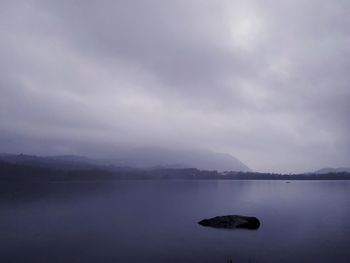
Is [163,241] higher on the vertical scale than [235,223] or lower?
lower

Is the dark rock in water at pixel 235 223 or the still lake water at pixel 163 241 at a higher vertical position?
the dark rock in water at pixel 235 223

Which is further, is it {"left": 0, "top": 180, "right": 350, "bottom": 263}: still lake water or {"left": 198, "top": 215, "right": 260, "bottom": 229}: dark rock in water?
{"left": 198, "top": 215, "right": 260, "bottom": 229}: dark rock in water

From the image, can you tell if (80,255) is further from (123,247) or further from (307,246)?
(307,246)

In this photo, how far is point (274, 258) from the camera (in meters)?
31.5

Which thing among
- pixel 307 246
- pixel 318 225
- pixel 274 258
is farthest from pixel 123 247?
pixel 318 225

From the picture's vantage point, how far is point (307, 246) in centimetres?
3697

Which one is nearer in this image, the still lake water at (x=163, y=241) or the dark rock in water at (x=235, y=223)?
the still lake water at (x=163, y=241)

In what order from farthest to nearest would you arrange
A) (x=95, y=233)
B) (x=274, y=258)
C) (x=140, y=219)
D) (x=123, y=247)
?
(x=140, y=219) → (x=95, y=233) → (x=123, y=247) → (x=274, y=258)

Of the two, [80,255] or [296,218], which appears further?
[296,218]

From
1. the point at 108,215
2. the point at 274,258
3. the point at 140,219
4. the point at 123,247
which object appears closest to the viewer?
the point at 274,258

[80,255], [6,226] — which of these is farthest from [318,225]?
[6,226]

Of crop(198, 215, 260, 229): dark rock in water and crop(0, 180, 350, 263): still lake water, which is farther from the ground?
crop(198, 215, 260, 229): dark rock in water

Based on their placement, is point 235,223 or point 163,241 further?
point 235,223

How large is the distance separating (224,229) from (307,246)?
13626 mm
